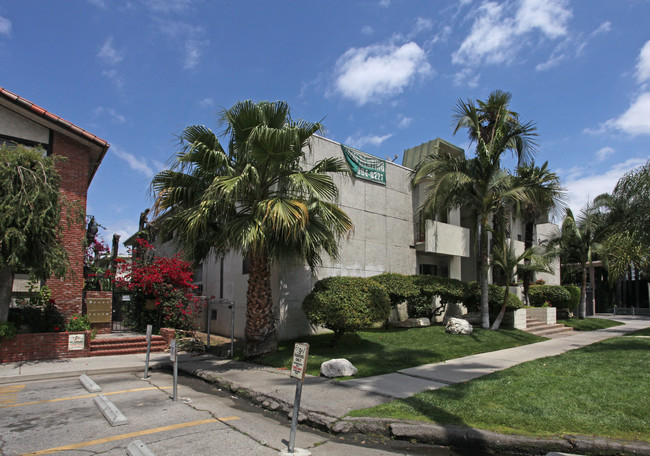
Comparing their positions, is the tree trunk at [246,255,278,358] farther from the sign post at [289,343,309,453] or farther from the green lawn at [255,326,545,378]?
the sign post at [289,343,309,453]

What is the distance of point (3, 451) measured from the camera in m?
5.15

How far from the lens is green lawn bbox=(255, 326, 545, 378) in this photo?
34.1 ft

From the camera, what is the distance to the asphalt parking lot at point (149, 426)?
5.25m

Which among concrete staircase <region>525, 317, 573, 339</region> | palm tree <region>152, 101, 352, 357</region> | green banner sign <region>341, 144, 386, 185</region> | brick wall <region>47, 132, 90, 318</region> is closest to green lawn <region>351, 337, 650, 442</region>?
palm tree <region>152, 101, 352, 357</region>

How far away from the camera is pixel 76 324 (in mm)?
12734

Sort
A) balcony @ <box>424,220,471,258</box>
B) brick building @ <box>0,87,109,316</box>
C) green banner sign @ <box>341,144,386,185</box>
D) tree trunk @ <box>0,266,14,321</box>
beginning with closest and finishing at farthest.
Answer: tree trunk @ <box>0,266,14,321</box> < brick building @ <box>0,87,109,316</box> < green banner sign @ <box>341,144,386,185</box> < balcony @ <box>424,220,471,258</box>

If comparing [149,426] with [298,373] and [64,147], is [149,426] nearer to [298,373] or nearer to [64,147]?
[298,373]

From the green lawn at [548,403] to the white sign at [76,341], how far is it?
9.61 m

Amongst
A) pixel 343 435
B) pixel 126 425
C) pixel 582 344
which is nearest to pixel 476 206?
pixel 582 344

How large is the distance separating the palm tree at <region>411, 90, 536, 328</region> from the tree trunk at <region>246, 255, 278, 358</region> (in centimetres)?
725

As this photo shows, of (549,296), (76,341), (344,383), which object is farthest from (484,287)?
(76,341)

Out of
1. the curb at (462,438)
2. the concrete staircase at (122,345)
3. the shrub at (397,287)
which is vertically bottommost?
the concrete staircase at (122,345)

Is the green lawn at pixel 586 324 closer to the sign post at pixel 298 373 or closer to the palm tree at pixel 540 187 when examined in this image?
the palm tree at pixel 540 187

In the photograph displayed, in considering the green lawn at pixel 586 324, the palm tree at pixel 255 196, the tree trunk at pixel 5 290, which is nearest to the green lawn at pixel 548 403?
the palm tree at pixel 255 196
